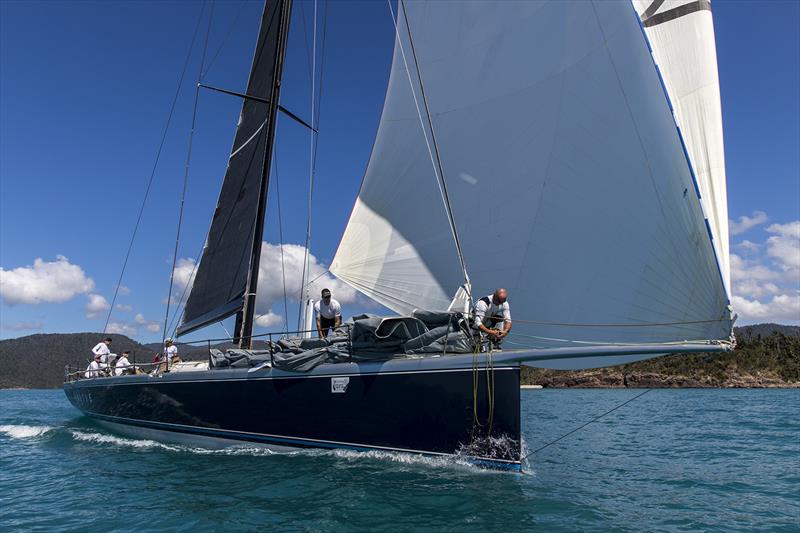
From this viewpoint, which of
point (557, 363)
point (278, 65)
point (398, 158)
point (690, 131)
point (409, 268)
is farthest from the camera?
point (278, 65)

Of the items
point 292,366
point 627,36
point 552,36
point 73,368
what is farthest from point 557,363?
point 73,368

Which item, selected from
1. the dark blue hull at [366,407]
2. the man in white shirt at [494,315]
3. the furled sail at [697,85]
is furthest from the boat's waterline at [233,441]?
the furled sail at [697,85]

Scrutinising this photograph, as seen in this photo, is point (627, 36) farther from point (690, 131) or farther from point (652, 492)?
point (652, 492)

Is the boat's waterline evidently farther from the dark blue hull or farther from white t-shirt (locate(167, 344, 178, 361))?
white t-shirt (locate(167, 344, 178, 361))

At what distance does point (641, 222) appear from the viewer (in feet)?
21.6

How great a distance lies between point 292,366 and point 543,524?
4537 millimetres

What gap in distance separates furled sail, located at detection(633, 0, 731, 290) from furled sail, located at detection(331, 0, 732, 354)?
0.42ft

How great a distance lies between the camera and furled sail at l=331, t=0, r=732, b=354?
6.45 meters

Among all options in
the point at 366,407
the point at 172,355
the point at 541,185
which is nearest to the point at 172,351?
the point at 172,355

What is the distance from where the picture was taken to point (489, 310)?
7.61 meters

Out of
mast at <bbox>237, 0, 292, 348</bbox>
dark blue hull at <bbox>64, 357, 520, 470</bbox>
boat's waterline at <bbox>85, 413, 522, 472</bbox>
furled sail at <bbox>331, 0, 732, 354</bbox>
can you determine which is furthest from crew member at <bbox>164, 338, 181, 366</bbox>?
furled sail at <bbox>331, 0, 732, 354</bbox>

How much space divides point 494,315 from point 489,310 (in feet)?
0.33

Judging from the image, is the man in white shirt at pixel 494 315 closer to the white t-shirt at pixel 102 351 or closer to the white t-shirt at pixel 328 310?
the white t-shirt at pixel 328 310

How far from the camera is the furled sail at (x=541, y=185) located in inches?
254
